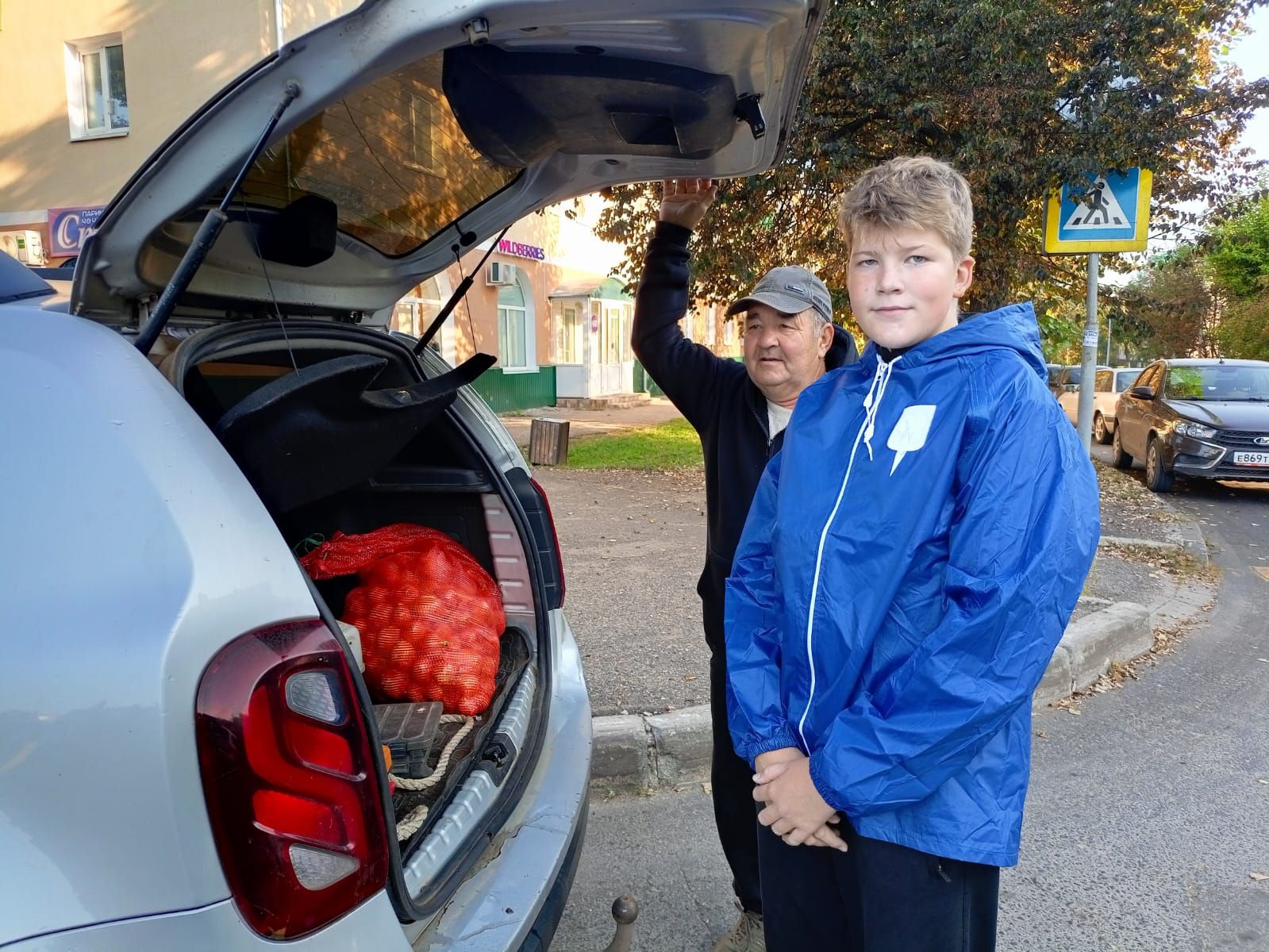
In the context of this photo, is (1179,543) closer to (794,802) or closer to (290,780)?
(794,802)

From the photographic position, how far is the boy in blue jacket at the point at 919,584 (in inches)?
54.5

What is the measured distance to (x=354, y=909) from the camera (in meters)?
1.35

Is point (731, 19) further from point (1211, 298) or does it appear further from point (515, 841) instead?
point (1211, 298)

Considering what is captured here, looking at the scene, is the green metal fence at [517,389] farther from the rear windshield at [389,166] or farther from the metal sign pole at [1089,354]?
the rear windshield at [389,166]

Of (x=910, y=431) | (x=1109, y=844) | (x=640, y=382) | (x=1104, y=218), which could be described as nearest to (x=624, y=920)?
(x=910, y=431)

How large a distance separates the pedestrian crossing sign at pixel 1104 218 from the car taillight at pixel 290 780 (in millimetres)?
5792

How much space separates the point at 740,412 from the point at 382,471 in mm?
1192

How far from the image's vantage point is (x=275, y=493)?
2.01 m

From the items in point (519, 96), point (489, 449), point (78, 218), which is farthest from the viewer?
point (78, 218)

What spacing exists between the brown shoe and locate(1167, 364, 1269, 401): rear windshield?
1115 cm

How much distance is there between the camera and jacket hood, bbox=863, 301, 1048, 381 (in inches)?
59.2

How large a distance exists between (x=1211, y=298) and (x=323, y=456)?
36.3m

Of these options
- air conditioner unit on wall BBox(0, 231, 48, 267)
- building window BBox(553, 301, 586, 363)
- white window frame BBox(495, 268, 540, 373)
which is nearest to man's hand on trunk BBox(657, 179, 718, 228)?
air conditioner unit on wall BBox(0, 231, 48, 267)

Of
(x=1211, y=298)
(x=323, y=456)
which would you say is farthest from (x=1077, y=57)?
(x=1211, y=298)
